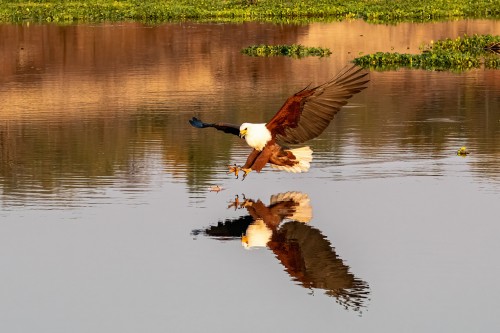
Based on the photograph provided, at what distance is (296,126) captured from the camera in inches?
648

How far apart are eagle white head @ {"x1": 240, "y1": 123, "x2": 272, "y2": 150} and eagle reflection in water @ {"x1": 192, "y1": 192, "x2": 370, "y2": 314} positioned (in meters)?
0.86

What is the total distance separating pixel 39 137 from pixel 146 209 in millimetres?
8126

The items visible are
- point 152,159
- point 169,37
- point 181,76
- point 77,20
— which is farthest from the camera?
point 77,20

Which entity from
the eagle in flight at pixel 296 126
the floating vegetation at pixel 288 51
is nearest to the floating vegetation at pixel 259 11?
the floating vegetation at pixel 288 51

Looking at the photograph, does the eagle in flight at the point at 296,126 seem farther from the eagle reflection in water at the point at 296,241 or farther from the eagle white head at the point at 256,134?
the eagle reflection in water at the point at 296,241

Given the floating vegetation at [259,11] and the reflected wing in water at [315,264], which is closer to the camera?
the reflected wing in water at [315,264]

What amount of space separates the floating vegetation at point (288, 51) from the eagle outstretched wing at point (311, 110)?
2843 centimetres

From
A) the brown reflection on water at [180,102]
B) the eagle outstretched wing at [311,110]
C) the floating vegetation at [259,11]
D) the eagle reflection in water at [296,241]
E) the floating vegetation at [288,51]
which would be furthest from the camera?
the floating vegetation at [259,11]

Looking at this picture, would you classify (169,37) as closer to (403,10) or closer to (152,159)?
(403,10)

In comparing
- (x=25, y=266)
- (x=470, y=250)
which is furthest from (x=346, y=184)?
(x=25, y=266)

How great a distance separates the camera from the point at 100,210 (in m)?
16.2

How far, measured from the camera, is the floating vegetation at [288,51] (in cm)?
4534

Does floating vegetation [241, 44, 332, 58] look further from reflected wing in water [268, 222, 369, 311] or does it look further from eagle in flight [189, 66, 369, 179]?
reflected wing in water [268, 222, 369, 311]

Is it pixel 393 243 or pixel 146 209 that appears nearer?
pixel 393 243
